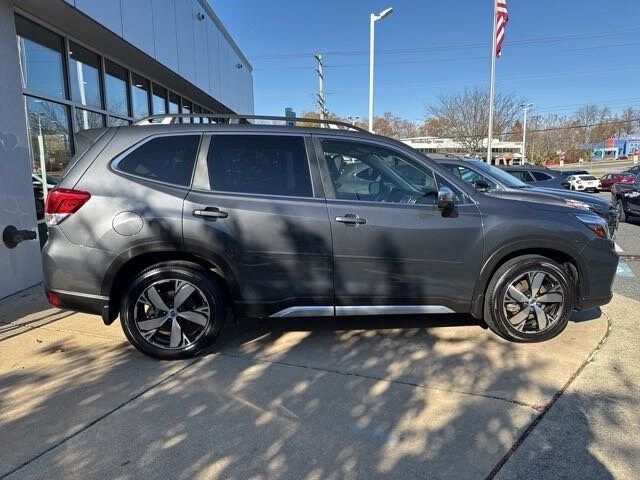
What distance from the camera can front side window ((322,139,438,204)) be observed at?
13.5ft

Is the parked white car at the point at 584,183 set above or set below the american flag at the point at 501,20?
below

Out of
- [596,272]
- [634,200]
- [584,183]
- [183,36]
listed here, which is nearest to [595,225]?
[596,272]

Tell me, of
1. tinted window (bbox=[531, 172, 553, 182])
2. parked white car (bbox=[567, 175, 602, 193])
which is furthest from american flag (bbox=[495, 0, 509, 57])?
parked white car (bbox=[567, 175, 602, 193])

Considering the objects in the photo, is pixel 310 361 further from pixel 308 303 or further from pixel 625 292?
pixel 625 292

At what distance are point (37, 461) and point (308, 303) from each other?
6.80ft

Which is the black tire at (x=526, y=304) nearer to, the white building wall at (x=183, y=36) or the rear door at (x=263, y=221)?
the rear door at (x=263, y=221)

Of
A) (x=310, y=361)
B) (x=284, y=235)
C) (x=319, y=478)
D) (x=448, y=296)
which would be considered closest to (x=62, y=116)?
(x=284, y=235)

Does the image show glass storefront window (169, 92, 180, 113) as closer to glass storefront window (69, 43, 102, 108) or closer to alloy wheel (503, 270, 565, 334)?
glass storefront window (69, 43, 102, 108)

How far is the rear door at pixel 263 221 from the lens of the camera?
3.86 meters

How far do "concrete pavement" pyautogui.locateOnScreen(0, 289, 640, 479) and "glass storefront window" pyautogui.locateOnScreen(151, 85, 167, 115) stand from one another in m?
8.20

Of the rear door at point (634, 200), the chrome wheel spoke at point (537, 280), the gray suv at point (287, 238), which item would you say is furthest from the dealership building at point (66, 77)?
the rear door at point (634, 200)

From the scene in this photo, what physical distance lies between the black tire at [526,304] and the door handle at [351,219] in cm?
124

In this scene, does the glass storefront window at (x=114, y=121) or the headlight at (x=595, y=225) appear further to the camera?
the glass storefront window at (x=114, y=121)

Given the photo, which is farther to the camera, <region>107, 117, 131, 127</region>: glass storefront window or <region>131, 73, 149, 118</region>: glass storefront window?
<region>131, 73, 149, 118</region>: glass storefront window
